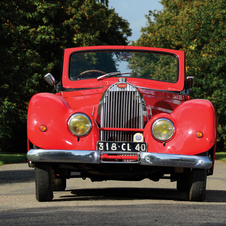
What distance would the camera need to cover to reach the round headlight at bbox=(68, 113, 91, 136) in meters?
6.78

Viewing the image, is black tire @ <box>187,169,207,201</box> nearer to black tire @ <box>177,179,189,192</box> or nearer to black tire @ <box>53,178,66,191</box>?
black tire @ <box>177,179,189,192</box>

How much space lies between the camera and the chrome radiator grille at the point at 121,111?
276 inches

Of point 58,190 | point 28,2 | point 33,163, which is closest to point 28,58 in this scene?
point 28,2

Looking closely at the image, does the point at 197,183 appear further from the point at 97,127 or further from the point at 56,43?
the point at 56,43

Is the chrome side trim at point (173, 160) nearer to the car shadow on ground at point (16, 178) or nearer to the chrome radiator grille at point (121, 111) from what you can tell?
the chrome radiator grille at point (121, 111)

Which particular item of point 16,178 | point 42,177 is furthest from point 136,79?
point 16,178

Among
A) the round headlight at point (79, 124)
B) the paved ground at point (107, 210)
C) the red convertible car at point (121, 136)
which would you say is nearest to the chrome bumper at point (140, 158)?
the red convertible car at point (121, 136)

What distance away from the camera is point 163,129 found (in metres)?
6.80

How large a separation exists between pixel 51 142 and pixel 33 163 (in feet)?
1.62

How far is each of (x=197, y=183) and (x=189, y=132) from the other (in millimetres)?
708

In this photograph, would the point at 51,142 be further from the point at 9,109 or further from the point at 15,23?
the point at 15,23

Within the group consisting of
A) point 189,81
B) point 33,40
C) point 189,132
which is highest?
point 33,40

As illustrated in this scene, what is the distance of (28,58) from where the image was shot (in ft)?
89.9

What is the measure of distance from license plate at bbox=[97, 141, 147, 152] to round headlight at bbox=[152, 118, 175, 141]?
25 cm
